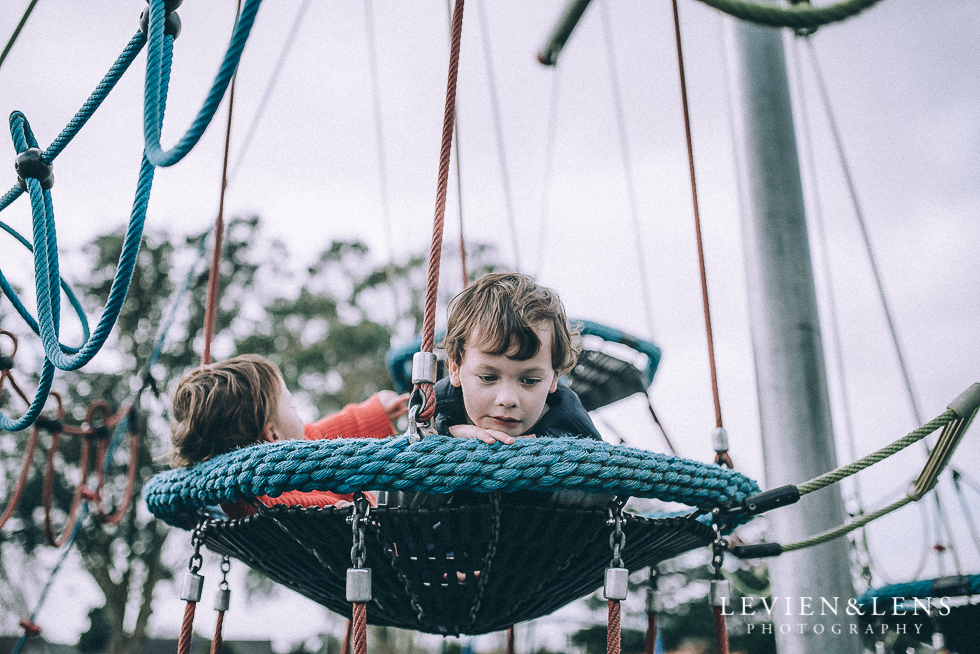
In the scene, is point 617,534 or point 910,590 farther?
point 910,590

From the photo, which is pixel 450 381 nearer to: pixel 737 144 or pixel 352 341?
pixel 737 144

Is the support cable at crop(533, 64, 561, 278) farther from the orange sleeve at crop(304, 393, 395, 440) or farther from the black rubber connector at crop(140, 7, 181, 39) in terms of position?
the black rubber connector at crop(140, 7, 181, 39)

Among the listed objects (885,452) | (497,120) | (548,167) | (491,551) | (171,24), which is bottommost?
(491,551)

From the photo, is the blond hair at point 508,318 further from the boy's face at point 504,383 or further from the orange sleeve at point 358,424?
the orange sleeve at point 358,424

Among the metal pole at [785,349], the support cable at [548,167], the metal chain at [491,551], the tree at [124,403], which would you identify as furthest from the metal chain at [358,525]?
the tree at [124,403]

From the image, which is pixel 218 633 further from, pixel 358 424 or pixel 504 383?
pixel 358 424

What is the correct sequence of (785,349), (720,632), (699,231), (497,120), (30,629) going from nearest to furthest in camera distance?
(720,632), (699,231), (785,349), (30,629), (497,120)

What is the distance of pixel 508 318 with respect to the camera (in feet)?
2.84

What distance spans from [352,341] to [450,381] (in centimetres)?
685

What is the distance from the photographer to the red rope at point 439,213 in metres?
0.61

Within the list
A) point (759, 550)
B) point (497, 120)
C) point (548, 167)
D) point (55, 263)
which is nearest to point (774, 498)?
point (759, 550)

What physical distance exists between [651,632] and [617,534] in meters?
0.27

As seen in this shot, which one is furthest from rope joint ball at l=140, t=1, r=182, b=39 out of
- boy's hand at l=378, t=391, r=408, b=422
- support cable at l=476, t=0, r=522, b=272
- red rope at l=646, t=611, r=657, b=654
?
support cable at l=476, t=0, r=522, b=272

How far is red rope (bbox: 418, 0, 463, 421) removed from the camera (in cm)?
61
